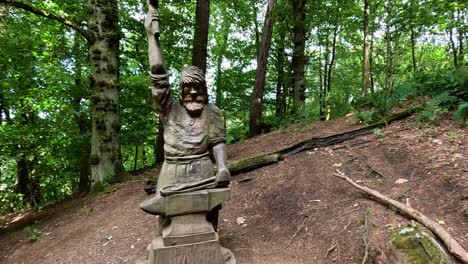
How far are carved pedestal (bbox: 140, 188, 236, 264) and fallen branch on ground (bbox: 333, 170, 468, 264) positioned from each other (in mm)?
2419

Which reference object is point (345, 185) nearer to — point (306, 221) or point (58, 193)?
point (306, 221)

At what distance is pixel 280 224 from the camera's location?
15.4ft

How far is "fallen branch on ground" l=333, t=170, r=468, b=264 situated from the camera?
3145 millimetres

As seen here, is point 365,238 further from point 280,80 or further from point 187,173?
point 280,80

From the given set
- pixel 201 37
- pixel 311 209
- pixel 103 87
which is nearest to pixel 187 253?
pixel 311 209

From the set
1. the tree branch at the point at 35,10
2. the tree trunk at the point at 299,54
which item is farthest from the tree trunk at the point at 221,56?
the tree branch at the point at 35,10

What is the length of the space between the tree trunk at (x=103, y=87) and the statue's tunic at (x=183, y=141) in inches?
179

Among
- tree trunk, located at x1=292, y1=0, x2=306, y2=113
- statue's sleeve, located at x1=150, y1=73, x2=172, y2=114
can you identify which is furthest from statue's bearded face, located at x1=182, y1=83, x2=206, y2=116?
tree trunk, located at x1=292, y1=0, x2=306, y2=113

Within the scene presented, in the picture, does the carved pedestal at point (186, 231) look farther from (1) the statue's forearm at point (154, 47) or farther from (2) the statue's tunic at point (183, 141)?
(1) the statue's forearm at point (154, 47)

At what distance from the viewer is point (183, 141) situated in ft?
11.0

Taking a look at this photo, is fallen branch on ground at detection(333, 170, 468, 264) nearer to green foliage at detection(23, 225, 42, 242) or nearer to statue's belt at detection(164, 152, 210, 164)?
statue's belt at detection(164, 152, 210, 164)

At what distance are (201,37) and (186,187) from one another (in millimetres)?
5736

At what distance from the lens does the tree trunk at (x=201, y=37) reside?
26.1 feet

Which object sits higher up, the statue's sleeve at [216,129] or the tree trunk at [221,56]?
the tree trunk at [221,56]
